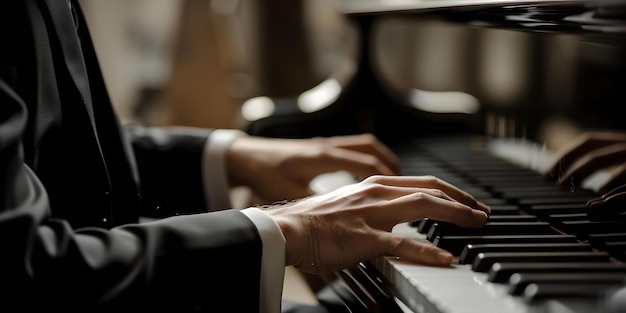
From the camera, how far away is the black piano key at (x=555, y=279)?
0.82 metres

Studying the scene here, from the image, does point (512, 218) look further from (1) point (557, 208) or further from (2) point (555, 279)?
(2) point (555, 279)

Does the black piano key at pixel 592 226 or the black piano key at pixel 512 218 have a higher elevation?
the black piano key at pixel 592 226

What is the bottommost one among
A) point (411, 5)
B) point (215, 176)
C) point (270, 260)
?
point (215, 176)

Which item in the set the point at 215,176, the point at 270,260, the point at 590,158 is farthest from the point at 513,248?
the point at 215,176

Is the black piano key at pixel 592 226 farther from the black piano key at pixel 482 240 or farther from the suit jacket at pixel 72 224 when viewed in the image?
the suit jacket at pixel 72 224

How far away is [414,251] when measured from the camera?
967 millimetres

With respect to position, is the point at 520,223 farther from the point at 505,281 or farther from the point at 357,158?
the point at 357,158

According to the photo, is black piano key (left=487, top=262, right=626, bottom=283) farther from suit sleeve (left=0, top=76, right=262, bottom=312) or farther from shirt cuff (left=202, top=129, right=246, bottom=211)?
shirt cuff (left=202, top=129, right=246, bottom=211)

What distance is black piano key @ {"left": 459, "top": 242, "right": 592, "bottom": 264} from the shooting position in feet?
3.14

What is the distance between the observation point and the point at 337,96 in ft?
6.33

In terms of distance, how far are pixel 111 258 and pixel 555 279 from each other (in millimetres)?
471

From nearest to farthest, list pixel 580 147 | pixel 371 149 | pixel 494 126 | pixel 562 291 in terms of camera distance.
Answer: pixel 562 291, pixel 580 147, pixel 371 149, pixel 494 126

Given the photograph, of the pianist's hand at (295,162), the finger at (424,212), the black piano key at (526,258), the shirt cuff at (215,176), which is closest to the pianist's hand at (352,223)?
the finger at (424,212)

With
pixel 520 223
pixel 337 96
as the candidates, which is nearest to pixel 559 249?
pixel 520 223
